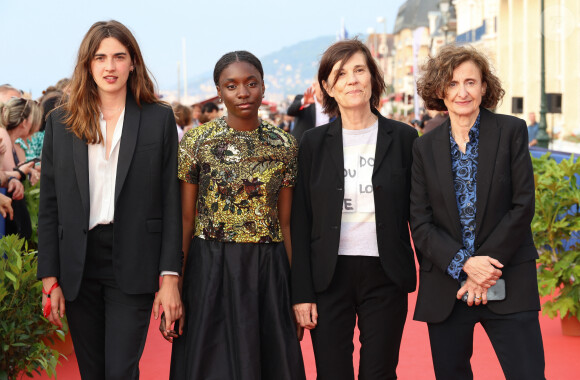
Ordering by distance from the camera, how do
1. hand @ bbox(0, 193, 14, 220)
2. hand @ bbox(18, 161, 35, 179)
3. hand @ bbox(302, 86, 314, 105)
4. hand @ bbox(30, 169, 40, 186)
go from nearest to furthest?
hand @ bbox(0, 193, 14, 220) → hand @ bbox(18, 161, 35, 179) → hand @ bbox(30, 169, 40, 186) → hand @ bbox(302, 86, 314, 105)

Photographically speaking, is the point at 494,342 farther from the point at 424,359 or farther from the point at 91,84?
the point at 424,359

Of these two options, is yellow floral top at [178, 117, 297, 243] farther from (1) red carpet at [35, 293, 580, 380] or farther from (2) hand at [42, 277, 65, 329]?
(1) red carpet at [35, 293, 580, 380]

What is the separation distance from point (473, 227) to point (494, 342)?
1.77ft

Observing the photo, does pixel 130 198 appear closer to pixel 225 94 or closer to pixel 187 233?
pixel 187 233

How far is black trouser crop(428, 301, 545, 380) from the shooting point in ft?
12.0

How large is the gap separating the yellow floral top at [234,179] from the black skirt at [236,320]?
7 cm

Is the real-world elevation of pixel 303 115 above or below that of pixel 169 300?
above

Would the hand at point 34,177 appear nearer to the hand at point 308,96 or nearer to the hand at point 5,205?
Answer: the hand at point 5,205

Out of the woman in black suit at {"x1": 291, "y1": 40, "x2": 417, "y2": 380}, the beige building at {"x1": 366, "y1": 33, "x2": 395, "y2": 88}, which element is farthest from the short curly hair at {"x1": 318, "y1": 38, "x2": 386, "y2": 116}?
the beige building at {"x1": 366, "y1": 33, "x2": 395, "y2": 88}

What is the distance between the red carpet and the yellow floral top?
92.2 inches

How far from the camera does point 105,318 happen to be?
3930mm

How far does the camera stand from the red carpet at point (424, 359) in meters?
5.96

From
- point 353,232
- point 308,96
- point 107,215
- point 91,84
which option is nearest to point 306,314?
point 353,232

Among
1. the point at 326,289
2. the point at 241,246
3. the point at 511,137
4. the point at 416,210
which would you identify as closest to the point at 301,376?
the point at 326,289
